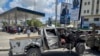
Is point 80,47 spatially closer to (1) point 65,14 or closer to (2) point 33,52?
(2) point 33,52

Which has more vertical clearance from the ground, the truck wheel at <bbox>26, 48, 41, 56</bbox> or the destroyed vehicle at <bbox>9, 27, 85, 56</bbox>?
the destroyed vehicle at <bbox>9, 27, 85, 56</bbox>

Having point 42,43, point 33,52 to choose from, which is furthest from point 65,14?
point 33,52

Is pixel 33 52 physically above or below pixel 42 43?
below

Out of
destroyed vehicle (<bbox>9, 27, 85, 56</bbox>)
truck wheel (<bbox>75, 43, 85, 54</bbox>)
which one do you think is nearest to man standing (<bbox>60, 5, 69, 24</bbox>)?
truck wheel (<bbox>75, 43, 85, 54</bbox>)

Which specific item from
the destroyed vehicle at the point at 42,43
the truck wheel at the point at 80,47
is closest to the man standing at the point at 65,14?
the truck wheel at the point at 80,47

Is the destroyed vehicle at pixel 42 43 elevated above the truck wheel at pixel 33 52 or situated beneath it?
elevated above

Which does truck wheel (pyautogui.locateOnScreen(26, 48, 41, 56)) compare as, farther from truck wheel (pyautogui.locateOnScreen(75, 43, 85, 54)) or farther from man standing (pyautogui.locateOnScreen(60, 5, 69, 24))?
man standing (pyautogui.locateOnScreen(60, 5, 69, 24))

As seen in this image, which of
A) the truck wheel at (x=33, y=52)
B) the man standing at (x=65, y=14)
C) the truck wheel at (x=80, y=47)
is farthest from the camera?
the man standing at (x=65, y=14)

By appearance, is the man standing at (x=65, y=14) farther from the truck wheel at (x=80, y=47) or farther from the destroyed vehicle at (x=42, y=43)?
the destroyed vehicle at (x=42, y=43)

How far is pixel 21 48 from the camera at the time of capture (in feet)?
37.7

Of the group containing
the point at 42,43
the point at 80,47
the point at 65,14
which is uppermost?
the point at 65,14

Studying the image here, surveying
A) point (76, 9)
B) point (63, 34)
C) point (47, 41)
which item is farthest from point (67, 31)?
point (76, 9)

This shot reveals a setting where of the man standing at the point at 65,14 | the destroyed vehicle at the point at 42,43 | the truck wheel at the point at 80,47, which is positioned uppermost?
the man standing at the point at 65,14

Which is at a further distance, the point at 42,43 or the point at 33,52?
the point at 42,43
